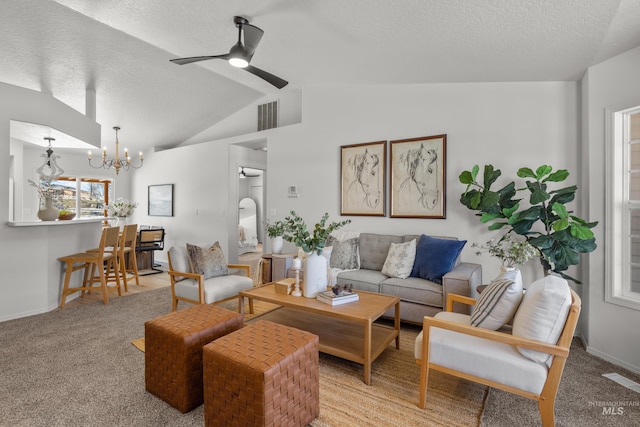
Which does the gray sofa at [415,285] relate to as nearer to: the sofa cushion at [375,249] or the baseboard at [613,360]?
the sofa cushion at [375,249]

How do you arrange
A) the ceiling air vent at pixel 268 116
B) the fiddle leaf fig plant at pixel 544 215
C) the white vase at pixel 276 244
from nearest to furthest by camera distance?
the fiddle leaf fig plant at pixel 544 215, the white vase at pixel 276 244, the ceiling air vent at pixel 268 116

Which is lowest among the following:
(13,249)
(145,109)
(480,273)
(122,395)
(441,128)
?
(122,395)

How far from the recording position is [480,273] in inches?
136

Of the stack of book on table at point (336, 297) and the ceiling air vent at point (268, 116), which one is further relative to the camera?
the ceiling air vent at point (268, 116)

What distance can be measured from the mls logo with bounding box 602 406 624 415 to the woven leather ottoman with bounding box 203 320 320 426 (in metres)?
1.79

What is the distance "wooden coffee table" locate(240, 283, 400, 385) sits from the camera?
2257 mm

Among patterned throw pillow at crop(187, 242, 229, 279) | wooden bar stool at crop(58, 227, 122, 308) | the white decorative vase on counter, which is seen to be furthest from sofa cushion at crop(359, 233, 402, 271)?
the white decorative vase on counter

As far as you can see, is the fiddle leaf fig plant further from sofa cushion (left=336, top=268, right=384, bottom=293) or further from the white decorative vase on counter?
the white decorative vase on counter

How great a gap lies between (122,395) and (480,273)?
3424 mm

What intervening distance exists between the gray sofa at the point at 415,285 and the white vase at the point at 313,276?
2.35 ft

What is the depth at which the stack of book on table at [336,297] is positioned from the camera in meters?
2.53

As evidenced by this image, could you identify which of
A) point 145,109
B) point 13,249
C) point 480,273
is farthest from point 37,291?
point 480,273

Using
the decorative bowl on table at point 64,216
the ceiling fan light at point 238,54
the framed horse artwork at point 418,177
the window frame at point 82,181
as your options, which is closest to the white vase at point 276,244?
the framed horse artwork at point 418,177

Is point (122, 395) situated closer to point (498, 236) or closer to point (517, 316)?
point (517, 316)
